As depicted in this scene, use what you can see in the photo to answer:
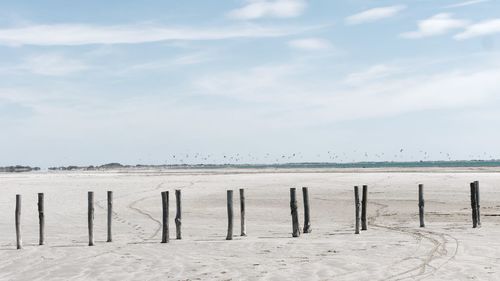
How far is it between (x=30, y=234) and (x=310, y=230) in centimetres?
860

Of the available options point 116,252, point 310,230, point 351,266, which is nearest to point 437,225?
point 310,230

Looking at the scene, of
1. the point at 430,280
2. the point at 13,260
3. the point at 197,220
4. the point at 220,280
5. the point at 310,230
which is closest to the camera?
the point at 430,280

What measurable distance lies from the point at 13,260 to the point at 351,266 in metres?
7.43

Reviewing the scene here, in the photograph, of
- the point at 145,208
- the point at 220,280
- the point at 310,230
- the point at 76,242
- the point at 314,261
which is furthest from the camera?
the point at 145,208

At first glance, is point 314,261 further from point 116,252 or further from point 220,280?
point 116,252

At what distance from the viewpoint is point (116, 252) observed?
1444 cm

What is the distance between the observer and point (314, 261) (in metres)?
12.4

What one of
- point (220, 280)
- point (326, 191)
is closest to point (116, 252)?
point (220, 280)

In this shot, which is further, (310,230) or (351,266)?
(310,230)

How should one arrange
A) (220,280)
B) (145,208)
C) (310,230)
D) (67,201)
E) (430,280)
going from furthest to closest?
(67,201) → (145,208) → (310,230) → (220,280) → (430,280)

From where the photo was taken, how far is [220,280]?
35.4ft

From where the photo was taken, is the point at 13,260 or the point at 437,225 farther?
the point at 437,225

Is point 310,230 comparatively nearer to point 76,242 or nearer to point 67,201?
point 76,242

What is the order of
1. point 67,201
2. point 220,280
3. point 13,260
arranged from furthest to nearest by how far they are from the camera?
point 67,201
point 13,260
point 220,280
